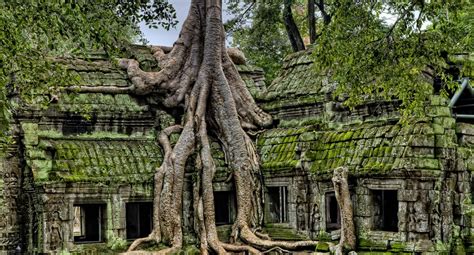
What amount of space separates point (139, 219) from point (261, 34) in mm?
10938

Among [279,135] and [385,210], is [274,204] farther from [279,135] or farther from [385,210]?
[385,210]

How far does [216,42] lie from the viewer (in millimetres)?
17125

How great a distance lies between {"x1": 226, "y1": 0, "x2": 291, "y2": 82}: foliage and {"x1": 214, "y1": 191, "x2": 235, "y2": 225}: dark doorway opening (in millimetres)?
8752

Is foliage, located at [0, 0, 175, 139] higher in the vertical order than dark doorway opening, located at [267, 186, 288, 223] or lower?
higher

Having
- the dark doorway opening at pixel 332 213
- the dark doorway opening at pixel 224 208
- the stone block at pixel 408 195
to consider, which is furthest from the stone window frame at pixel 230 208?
the stone block at pixel 408 195

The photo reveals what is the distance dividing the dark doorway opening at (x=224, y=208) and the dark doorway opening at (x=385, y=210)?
3583 millimetres

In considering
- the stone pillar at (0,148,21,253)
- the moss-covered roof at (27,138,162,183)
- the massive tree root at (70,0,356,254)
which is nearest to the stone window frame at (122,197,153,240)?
the moss-covered roof at (27,138,162,183)

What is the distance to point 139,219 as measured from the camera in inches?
643

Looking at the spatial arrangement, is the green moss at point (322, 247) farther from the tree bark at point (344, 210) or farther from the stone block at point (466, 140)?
the stone block at point (466, 140)

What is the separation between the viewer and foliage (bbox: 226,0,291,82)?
2473 cm

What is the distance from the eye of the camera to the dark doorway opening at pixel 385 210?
553 inches

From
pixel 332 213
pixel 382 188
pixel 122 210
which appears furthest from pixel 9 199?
pixel 382 188

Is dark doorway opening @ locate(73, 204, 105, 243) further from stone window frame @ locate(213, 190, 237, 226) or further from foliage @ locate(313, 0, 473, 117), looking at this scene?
foliage @ locate(313, 0, 473, 117)

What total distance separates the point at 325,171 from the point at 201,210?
8.62 feet
